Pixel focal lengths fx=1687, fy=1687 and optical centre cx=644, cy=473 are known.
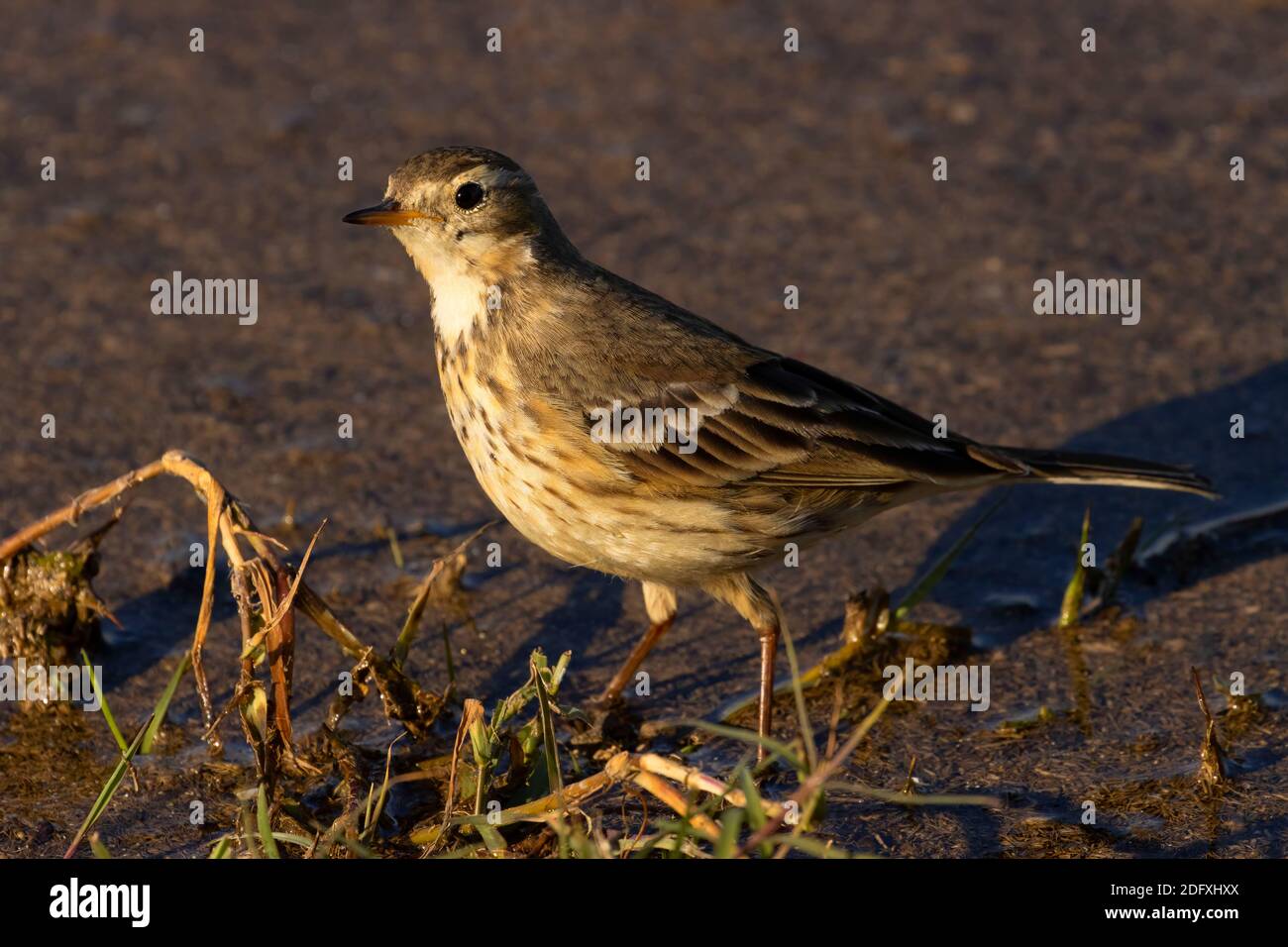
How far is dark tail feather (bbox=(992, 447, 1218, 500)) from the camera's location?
597 cm

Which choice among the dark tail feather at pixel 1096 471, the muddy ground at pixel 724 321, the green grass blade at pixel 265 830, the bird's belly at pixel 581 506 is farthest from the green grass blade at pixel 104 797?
the dark tail feather at pixel 1096 471

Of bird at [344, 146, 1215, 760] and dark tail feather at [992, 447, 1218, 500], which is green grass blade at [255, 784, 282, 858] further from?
dark tail feather at [992, 447, 1218, 500]

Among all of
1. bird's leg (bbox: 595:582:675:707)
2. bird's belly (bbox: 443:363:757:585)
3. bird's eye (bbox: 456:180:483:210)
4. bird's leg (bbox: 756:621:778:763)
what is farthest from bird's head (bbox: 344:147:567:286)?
bird's leg (bbox: 756:621:778:763)

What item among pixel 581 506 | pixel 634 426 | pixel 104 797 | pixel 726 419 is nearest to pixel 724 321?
pixel 726 419

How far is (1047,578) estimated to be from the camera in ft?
20.9

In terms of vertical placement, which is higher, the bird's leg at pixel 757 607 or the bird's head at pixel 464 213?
the bird's head at pixel 464 213

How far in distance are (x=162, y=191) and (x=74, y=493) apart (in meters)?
2.65

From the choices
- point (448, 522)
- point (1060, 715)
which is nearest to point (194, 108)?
point (448, 522)

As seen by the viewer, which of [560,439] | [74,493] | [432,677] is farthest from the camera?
[74,493]

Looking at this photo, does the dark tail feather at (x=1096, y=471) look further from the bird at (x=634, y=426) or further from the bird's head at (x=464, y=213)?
the bird's head at (x=464, y=213)

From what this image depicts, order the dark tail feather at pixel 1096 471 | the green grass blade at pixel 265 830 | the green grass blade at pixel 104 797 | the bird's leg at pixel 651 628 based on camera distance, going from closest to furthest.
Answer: the green grass blade at pixel 265 830, the green grass blade at pixel 104 797, the bird's leg at pixel 651 628, the dark tail feather at pixel 1096 471

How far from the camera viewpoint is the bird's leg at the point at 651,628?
5805mm

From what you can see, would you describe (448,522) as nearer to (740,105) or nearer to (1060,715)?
(1060,715)

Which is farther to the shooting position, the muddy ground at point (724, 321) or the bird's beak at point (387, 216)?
the bird's beak at point (387, 216)
